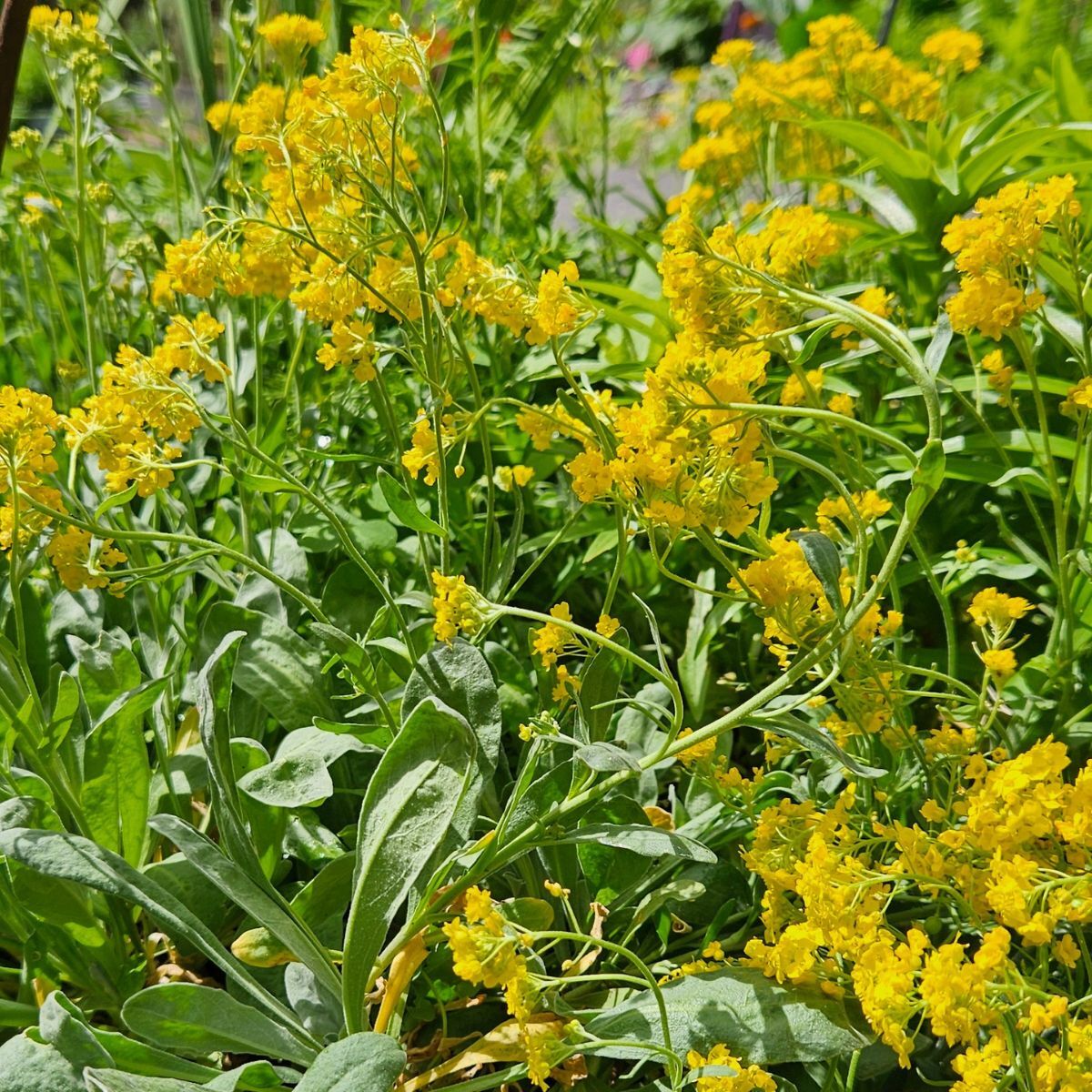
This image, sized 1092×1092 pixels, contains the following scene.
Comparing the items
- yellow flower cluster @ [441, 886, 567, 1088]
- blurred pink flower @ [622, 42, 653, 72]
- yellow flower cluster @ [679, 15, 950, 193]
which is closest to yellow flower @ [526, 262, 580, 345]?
yellow flower cluster @ [441, 886, 567, 1088]

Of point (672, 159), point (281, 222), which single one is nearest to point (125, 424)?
point (281, 222)

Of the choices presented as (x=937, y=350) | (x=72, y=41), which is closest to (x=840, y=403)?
(x=937, y=350)

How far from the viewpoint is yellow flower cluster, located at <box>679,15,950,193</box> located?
1585 mm

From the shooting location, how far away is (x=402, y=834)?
0.84 metres

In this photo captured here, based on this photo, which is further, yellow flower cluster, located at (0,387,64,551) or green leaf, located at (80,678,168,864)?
green leaf, located at (80,678,168,864)

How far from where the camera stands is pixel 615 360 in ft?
5.24

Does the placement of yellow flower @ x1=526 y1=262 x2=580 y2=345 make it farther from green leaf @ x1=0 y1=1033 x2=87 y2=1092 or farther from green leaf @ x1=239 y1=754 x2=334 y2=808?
green leaf @ x1=0 y1=1033 x2=87 y2=1092

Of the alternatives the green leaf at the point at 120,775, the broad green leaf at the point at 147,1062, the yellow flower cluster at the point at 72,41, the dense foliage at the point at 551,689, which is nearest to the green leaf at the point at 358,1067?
the dense foliage at the point at 551,689

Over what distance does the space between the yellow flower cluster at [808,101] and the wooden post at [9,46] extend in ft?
3.41

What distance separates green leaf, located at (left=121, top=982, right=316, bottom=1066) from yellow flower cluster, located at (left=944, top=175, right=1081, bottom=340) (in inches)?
28.2

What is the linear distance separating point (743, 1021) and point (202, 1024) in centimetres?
37

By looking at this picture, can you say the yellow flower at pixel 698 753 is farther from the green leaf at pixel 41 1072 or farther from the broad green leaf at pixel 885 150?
the broad green leaf at pixel 885 150

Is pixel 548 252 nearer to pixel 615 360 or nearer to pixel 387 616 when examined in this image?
pixel 615 360

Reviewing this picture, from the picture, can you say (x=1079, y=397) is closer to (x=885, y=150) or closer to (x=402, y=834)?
(x=402, y=834)
